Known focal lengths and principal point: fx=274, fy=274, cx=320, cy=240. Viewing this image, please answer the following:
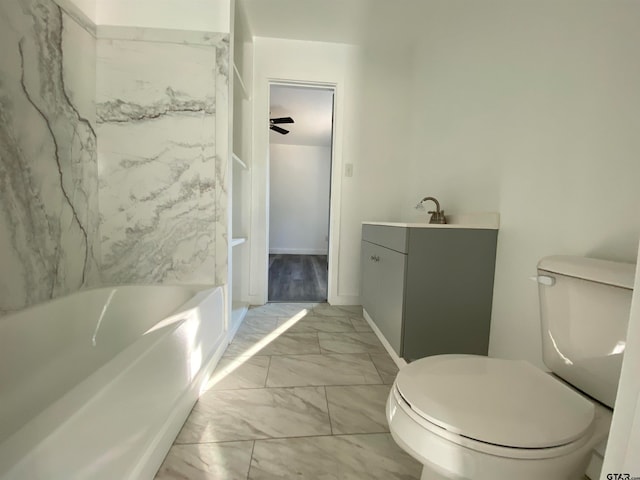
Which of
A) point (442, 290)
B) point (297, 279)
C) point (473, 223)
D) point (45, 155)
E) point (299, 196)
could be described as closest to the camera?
point (45, 155)

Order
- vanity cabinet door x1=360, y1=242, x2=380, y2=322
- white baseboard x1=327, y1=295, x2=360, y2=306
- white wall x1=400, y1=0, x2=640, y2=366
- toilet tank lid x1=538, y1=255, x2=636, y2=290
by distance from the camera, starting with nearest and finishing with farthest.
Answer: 1. toilet tank lid x1=538, y1=255, x2=636, y2=290
2. white wall x1=400, y1=0, x2=640, y2=366
3. vanity cabinet door x1=360, y1=242, x2=380, y2=322
4. white baseboard x1=327, y1=295, x2=360, y2=306

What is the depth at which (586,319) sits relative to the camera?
758 mm

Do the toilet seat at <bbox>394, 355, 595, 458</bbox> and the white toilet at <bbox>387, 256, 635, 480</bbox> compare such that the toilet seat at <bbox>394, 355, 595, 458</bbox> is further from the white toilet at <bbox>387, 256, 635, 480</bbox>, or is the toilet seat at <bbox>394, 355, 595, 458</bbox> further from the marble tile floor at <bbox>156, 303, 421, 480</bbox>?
the marble tile floor at <bbox>156, 303, 421, 480</bbox>

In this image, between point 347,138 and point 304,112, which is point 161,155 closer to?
point 347,138

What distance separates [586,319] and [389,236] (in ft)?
3.06

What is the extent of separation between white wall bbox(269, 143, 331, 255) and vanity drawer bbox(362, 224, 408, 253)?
3652 millimetres

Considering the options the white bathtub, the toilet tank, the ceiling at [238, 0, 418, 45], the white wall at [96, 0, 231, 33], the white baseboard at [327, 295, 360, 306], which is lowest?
the white baseboard at [327, 295, 360, 306]

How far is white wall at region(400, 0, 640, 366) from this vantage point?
882 mm

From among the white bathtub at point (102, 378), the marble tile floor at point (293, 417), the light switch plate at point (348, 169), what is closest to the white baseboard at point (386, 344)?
the marble tile floor at point (293, 417)

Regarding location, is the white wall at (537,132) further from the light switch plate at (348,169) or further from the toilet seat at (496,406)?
the light switch plate at (348,169)

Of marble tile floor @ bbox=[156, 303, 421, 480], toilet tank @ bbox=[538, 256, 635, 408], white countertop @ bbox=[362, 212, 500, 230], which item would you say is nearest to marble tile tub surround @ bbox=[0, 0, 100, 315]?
marble tile floor @ bbox=[156, 303, 421, 480]

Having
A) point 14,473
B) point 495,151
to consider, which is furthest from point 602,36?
point 14,473

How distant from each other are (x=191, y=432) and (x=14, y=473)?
734mm

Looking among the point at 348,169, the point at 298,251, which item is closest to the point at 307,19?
the point at 348,169
